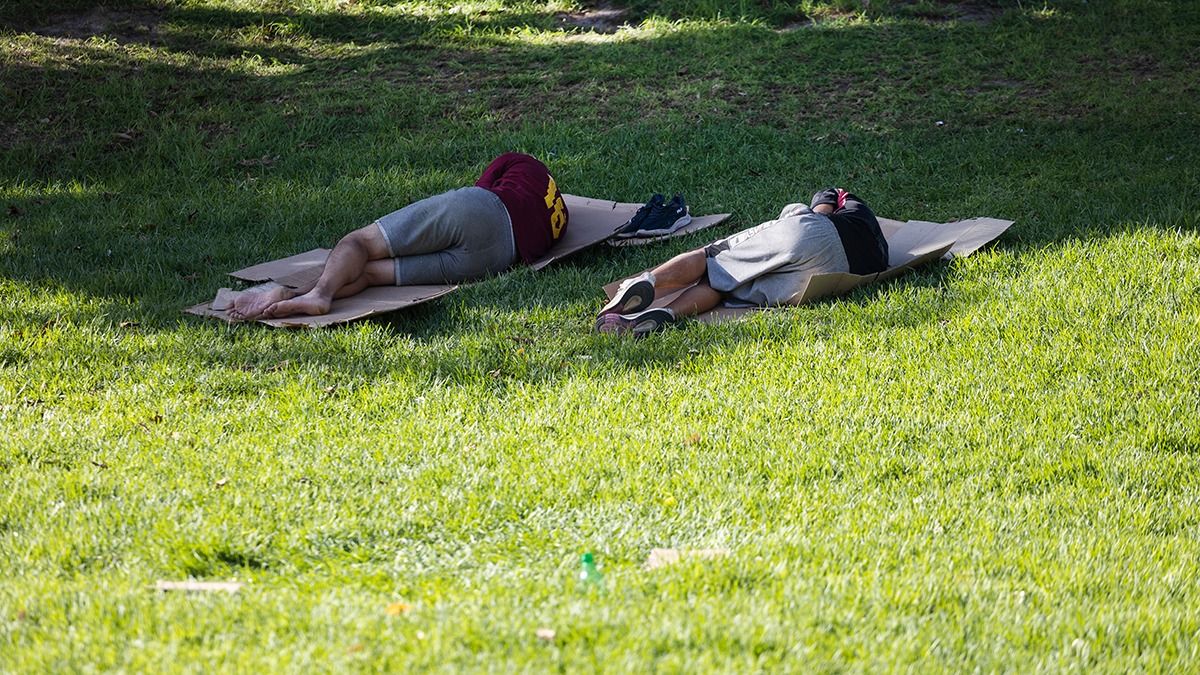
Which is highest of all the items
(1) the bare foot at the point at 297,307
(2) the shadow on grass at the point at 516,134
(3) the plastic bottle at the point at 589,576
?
(2) the shadow on grass at the point at 516,134

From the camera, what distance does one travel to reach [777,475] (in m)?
3.60

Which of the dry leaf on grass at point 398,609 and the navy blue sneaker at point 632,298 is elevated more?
the navy blue sneaker at point 632,298

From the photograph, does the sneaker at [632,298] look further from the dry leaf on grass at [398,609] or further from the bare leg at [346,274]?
the dry leaf on grass at [398,609]

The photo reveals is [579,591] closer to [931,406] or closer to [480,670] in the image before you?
[480,670]

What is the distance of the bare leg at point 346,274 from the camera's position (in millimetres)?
5145

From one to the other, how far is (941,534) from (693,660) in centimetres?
109

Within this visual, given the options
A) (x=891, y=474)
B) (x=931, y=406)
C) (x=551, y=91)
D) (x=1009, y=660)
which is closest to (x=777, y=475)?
(x=891, y=474)

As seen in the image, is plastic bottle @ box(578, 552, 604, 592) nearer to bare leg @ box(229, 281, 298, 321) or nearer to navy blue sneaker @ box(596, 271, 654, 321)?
navy blue sneaker @ box(596, 271, 654, 321)

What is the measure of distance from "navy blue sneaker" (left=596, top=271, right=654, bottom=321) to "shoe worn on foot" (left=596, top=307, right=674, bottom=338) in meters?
0.04

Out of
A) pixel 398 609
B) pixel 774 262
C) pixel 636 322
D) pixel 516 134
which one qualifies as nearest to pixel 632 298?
pixel 636 322

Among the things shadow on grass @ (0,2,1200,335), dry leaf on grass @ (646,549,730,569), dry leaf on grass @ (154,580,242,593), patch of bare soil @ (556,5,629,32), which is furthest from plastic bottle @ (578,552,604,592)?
patch of bare soil @ (556,5,629,32)

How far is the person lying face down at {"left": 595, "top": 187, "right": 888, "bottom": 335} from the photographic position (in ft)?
17.4

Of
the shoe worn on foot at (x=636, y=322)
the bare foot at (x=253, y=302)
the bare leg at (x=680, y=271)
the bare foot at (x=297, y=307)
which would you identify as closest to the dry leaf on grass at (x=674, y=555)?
the shoe worn on foot at (x=636, y=322)

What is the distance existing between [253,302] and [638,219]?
7.32 feet
